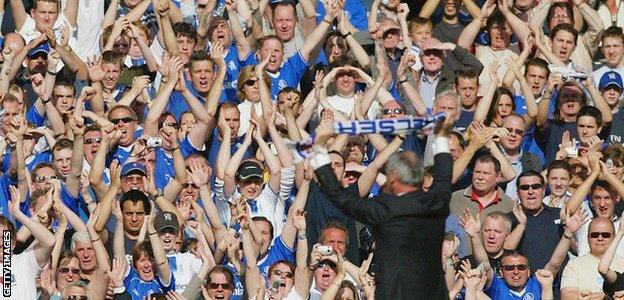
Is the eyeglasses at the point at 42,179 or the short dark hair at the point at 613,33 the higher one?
the short dark hair at the point at 613,33

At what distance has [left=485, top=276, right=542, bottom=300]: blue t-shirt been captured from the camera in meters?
17.5

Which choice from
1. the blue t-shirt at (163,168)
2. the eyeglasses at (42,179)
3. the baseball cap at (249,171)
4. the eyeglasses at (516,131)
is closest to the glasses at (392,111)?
the eyeglasses at (516,131)

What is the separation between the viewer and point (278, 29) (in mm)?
20406

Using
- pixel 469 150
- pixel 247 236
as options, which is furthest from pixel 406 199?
pixel 469 150

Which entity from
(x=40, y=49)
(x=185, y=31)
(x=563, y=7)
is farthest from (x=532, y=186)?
(x=40, y=49)

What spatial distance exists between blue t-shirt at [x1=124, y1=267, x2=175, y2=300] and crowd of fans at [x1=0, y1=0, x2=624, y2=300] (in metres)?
0.02

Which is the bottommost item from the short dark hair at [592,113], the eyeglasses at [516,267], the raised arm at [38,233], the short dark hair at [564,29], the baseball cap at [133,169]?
the raised arm at [38,233]

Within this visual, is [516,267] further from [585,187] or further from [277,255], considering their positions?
[277,255]

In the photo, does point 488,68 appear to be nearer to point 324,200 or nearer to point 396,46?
point 396,46

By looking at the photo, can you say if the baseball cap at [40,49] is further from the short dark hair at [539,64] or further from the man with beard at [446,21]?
the short dark hair at [539,64]

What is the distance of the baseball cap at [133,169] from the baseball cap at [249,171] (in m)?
0.83

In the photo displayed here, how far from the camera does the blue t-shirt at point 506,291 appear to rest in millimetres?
17484

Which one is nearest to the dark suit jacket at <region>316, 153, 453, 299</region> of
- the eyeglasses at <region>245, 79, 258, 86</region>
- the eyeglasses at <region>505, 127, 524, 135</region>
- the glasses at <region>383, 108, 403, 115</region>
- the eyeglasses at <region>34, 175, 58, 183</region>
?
the glasses at <region>383, 108, 403, 115</region>

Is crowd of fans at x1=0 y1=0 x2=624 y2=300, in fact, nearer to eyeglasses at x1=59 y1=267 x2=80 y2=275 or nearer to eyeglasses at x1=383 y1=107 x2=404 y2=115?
eyeglasses at x1=59 y1=267 x2=80 y2=275
